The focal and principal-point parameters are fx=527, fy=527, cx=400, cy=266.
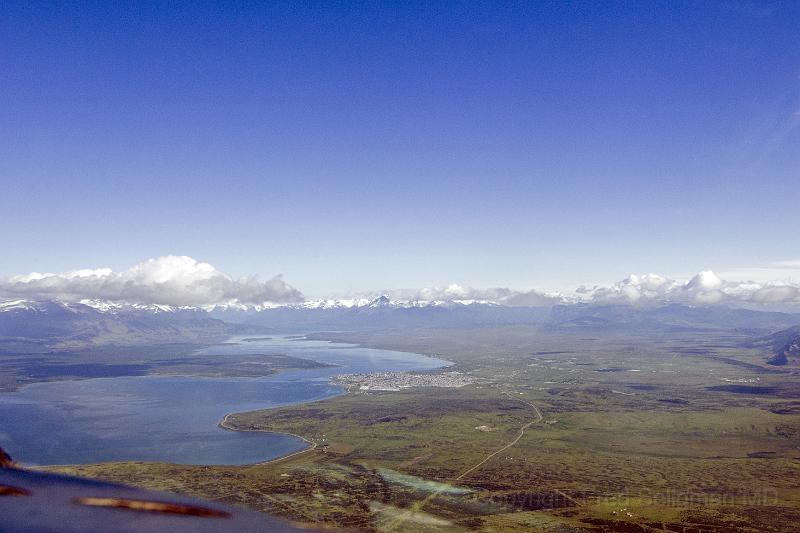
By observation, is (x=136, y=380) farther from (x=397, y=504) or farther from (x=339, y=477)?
(x=397, y=504)

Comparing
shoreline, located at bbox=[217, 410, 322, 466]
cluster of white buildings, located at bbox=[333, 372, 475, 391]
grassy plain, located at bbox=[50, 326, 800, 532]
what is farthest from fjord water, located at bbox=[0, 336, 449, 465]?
grassy plain, located at bbox=[50, 326, 800, 532]

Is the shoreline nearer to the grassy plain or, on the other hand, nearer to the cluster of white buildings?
the grassy plain

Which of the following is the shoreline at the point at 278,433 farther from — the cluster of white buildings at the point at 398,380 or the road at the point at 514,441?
the cluster of white buildings at the point at 398,380

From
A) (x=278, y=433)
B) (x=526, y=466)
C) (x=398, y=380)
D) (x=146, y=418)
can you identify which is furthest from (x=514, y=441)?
(x=398, y=380)

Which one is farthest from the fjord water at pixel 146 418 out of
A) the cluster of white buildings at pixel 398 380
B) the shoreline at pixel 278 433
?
the cluster of white buildings at pixel 398 380

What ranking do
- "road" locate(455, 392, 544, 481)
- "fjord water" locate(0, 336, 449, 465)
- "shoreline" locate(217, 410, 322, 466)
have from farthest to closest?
"fjord water" locate(0, 336, 449, 465)
"shoreline" locate(217, 410, 322, 466)
"road" locate(455, 392, 544, 481)

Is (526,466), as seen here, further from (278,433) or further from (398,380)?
(398,380)
